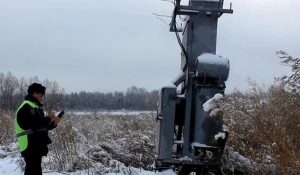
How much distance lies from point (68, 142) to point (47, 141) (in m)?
1.83

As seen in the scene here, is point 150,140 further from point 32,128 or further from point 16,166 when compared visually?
point 16,166

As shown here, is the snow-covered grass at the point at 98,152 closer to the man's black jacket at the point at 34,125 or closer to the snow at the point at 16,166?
the snow at the point at 16,166

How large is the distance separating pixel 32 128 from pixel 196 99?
2.91m

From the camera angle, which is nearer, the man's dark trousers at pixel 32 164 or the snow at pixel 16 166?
the man's dark trousers at pixel 32 164

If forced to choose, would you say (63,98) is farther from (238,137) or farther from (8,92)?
(8,92)

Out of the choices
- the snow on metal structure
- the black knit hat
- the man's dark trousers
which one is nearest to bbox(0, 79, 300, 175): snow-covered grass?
the snow on metal structure

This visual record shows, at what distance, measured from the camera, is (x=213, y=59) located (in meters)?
4.87

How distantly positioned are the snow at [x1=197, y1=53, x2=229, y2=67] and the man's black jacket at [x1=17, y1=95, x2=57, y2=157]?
300 centimetres

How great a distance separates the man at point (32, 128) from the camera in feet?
21.4

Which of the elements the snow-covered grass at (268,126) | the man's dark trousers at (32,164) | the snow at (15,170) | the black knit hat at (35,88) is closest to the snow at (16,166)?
the snow at (15,170)

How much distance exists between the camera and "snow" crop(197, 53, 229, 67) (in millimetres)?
4844

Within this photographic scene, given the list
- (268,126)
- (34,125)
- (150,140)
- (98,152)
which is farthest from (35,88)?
(268,126)

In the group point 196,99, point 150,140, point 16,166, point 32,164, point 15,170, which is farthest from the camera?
point 16,166

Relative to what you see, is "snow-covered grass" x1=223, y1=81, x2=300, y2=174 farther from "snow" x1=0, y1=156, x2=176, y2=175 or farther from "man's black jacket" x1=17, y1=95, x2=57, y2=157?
"man's black jacket" x1=17, y1=95, x2=57, y2=157
